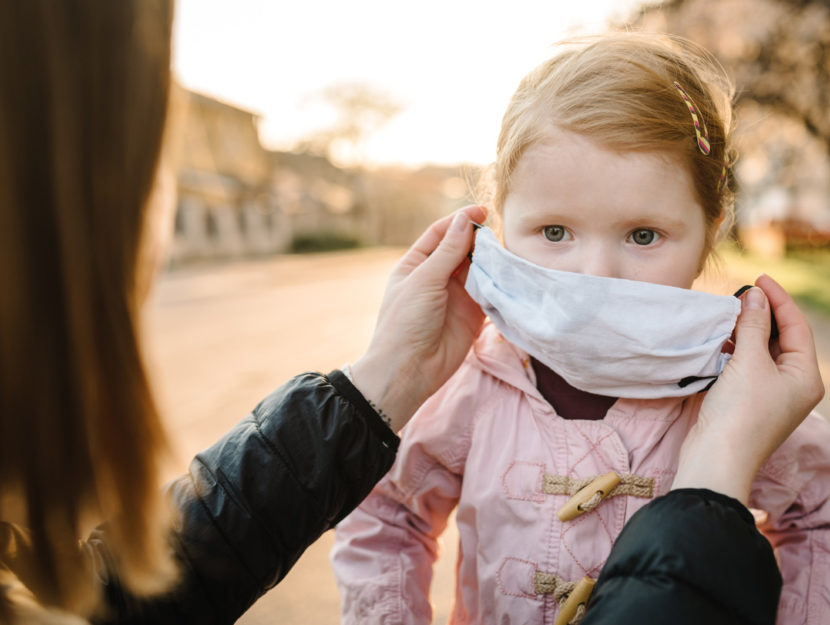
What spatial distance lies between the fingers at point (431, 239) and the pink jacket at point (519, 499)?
27cm

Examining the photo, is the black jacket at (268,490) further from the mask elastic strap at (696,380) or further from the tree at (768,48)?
the tree at (768,48)

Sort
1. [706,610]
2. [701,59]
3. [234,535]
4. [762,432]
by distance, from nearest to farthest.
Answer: [706,610], [762,432], [234,535], [701,59]

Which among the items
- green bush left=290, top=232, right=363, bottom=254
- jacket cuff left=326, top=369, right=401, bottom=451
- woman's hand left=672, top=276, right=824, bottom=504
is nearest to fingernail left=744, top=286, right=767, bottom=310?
woman's hand left=672, top=276, right=824, bottom=504

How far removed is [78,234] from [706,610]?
934mm

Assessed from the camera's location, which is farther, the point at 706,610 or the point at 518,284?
the point at 518,284

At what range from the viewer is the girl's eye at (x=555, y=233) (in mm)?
1418

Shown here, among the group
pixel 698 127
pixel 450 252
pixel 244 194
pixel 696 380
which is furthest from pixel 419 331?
pixel 244 194

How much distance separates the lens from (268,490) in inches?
50.6

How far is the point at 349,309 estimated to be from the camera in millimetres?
8250

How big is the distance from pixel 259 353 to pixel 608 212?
15.5 ft

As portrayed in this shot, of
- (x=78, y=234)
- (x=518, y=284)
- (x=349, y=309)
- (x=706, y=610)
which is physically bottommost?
(x=349, y=309)

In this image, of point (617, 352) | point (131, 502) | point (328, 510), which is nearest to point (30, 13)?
point (131, 502)

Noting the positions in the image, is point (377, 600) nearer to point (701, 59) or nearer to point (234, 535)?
point (234, 535)

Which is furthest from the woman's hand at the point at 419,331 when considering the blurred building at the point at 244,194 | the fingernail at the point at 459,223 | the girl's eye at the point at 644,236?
the blurred building at the point at 244,194
